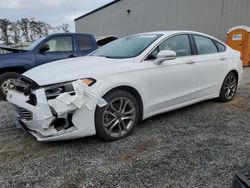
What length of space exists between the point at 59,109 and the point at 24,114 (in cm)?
55

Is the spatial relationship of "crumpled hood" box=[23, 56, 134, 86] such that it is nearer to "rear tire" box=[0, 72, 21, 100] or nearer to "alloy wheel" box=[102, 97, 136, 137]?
"alloy wheel" box=[102, 97, 136, 137]

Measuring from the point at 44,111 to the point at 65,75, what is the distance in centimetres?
48

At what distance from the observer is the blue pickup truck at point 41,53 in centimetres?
526

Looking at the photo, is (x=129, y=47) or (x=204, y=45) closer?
(x=129, y=47)

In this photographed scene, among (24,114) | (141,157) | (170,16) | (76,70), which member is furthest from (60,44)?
(170,16)

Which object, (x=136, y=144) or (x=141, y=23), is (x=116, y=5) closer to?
(x=141, y=23)

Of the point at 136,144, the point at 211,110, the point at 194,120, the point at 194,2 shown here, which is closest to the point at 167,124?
the point at 194,120

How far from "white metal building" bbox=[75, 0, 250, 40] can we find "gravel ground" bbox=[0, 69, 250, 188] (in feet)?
30.1

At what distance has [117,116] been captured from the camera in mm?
3109

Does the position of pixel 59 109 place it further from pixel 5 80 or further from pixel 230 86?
pixel 230 86

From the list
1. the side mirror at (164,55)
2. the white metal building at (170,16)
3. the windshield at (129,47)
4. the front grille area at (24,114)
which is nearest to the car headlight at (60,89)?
the front grille area at (24,114)

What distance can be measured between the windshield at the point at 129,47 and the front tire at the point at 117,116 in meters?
0.69

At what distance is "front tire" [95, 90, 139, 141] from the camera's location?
9.59 feet

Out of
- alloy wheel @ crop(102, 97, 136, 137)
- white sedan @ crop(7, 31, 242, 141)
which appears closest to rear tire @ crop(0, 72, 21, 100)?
white sedan @ crop(7, 31, 242, 141)
